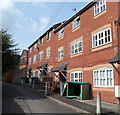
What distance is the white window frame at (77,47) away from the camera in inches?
680

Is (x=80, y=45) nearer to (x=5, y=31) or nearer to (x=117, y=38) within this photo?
(x=117, y=38)

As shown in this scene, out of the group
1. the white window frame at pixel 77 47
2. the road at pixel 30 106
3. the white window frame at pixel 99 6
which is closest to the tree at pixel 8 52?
the road at pixel 30 106

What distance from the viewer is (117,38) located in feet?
40.6

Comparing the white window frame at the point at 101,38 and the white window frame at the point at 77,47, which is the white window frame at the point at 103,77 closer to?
the white window frame at the point at 101,38

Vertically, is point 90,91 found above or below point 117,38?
below

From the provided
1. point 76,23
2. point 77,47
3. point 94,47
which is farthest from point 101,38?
point 76,23

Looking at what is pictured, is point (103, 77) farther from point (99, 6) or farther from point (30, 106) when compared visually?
point (99, 6)

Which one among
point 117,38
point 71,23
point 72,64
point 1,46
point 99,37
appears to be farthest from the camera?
point 71,23

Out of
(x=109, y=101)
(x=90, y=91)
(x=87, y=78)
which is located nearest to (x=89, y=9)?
(x=87, y=78)

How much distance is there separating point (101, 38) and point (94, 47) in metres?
1.06

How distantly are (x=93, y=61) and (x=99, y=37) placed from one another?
2.08 metres

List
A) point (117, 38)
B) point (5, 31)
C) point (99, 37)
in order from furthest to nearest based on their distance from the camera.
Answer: point (5, 31)
point (99, 37)
point (117, 38)

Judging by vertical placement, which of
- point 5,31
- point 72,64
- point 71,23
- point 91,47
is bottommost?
point 72,64

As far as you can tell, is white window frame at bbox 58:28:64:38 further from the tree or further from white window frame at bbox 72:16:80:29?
the tree
